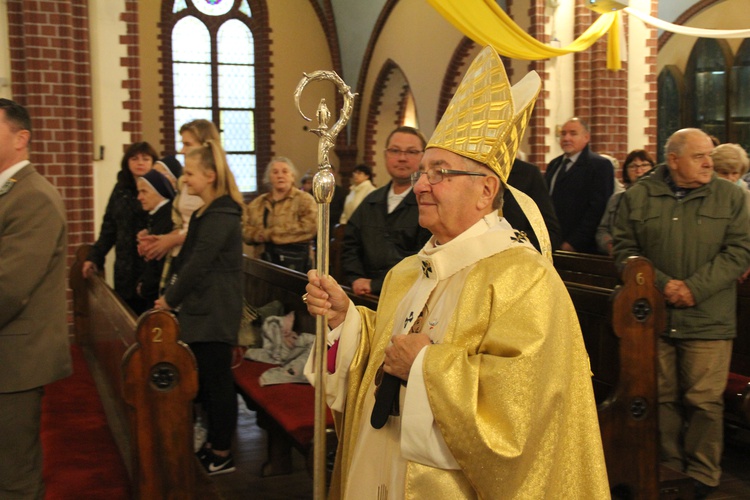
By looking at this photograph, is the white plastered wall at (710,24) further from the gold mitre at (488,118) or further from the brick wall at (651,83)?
the gold mitre at (488,118)

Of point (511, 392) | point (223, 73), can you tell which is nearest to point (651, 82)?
point (511, 392)

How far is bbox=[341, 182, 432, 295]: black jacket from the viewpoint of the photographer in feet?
12.8

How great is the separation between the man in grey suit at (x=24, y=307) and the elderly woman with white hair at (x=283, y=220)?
3.36m

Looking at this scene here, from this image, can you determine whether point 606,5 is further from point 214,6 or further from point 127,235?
point 214,6

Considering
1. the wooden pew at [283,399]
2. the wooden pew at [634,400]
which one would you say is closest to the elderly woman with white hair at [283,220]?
the wooden pew at [283,399]

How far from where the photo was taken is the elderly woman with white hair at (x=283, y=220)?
Answer: 617cm

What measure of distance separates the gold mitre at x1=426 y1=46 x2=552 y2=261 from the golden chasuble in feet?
0.64

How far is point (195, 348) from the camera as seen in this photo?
142 inches

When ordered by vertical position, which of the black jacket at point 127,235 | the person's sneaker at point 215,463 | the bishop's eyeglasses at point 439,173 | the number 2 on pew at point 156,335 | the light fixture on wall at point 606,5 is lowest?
the person's sneaker at point 215,463

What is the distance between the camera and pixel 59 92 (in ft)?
20.4

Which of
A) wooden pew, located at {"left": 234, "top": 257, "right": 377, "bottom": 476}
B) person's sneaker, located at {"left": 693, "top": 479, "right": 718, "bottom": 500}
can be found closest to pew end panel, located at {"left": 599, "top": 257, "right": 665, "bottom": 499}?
person's sneaker, located at {"left": 693, "top": 479, "right": 718, "bottom": 500}

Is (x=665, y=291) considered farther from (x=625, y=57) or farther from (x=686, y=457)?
(x=625, y=57)

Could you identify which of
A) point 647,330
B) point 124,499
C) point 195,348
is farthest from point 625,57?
point 124,499

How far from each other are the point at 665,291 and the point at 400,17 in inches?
359
